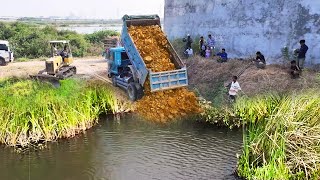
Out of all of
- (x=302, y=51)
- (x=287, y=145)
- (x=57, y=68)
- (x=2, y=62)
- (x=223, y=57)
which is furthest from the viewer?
(x=2, y=62)

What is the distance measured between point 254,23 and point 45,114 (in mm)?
11442

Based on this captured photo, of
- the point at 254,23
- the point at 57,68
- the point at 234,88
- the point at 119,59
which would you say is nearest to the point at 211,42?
the point at 254,23

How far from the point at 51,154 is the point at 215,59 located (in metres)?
11.5

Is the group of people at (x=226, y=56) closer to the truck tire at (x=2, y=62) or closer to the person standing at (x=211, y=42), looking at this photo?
the person standing at (x=211, y=42)

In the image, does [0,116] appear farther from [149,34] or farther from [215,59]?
[215,59]

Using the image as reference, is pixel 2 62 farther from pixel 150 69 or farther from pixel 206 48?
pixel 150 69

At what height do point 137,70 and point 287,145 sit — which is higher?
point 137,70

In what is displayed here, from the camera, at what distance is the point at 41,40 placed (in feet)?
109

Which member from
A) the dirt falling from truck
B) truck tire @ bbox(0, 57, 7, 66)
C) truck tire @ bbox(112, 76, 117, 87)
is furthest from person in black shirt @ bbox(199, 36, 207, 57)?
truck tire @ bbox(0, 57, 7, 66)

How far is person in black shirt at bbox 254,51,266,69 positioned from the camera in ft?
56.3

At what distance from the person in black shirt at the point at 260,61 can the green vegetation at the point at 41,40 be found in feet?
64.9

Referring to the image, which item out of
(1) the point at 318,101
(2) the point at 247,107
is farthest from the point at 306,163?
(2) the point at 247,107

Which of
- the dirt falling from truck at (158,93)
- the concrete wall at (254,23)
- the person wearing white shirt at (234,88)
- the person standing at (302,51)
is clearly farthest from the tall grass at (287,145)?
the concrete wall at (254,23)

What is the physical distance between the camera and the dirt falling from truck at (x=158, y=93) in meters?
14.5
